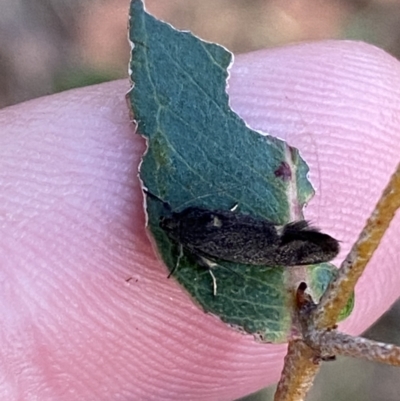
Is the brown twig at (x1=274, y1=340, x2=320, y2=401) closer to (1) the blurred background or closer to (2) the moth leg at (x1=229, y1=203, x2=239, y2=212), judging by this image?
(2) the moth leg at (x1=229, y1=203, x2=239, y2=212)

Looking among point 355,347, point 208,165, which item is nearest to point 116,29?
point 208,165

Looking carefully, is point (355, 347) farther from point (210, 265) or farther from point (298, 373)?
point (210, 265)

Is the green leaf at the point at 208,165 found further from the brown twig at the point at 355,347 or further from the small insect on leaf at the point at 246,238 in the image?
the brown twig at the point at 355,347

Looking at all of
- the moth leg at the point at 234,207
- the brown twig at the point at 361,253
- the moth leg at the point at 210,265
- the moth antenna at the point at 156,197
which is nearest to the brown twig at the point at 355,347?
the brown twig at the point at 361,253

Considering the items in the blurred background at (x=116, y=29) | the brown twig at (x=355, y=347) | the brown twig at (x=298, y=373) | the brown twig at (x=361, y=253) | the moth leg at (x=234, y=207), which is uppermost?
the brown twig at (x=361, y=253)

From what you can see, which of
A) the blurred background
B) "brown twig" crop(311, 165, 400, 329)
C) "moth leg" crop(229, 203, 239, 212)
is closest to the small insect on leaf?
"moth leg" crop(229, 203, 239, 212)
